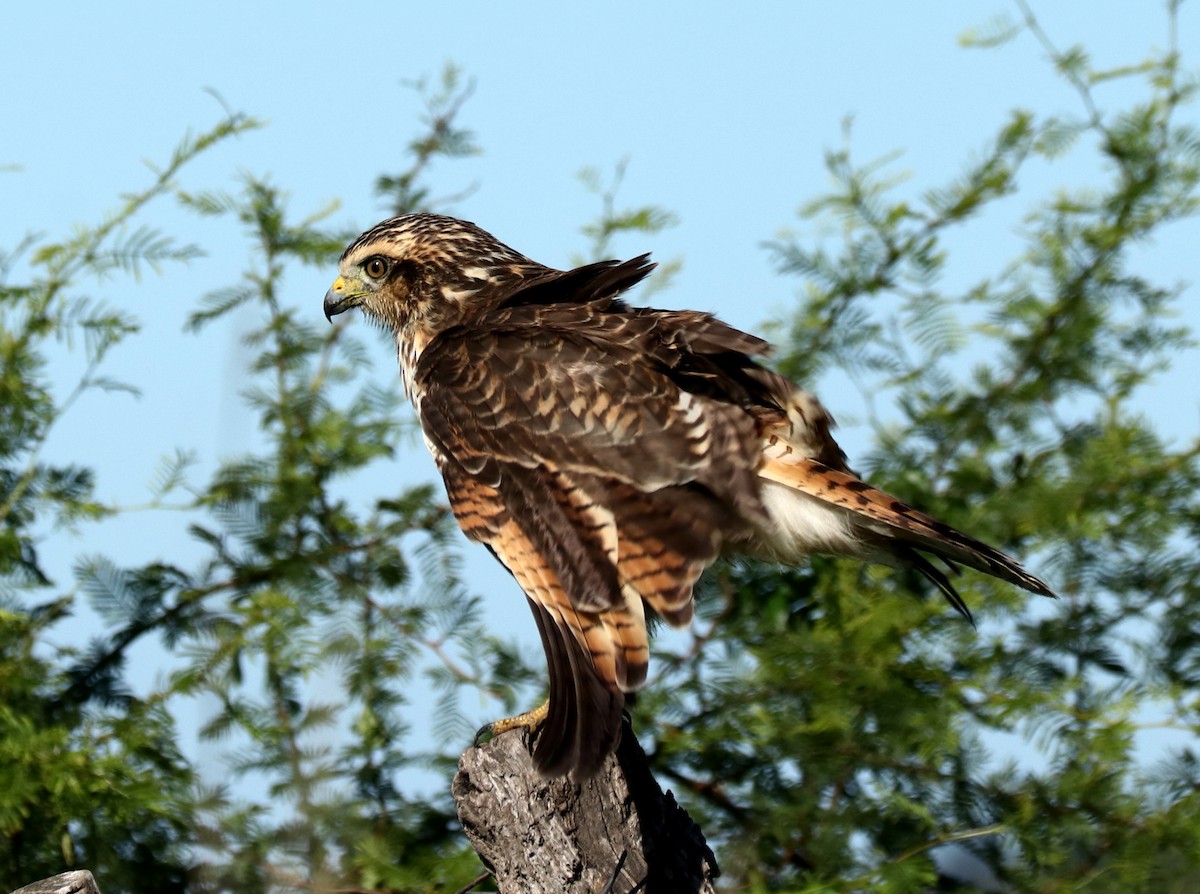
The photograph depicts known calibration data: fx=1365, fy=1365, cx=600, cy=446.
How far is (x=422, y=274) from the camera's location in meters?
4.66

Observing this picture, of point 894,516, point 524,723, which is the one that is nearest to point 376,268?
point 524,723

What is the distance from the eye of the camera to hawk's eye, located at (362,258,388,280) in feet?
15.6

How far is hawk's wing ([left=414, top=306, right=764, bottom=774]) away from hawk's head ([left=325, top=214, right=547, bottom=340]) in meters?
0.66

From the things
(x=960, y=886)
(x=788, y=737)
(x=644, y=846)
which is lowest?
(x=644, y=846)

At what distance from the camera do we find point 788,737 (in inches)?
197

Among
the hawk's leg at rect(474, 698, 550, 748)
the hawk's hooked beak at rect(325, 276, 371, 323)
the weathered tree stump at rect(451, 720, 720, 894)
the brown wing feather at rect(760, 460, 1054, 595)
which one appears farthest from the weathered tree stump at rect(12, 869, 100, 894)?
the hawk's hooked beak at rect(325, 276, 371, 323)

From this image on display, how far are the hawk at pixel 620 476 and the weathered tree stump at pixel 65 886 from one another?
35.9 inches

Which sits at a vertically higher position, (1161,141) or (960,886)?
(1161,141)

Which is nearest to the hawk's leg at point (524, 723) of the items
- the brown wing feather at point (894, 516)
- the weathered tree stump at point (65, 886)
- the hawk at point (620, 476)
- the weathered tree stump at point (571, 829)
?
the hawk at point (620, 476)

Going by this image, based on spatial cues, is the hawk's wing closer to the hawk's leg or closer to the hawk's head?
the hawk's leg

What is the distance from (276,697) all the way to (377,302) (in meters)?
1.60

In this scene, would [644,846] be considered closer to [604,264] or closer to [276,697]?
[604,264]

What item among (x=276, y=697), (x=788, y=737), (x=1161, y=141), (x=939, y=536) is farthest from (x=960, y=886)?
(x=1161, y=141)

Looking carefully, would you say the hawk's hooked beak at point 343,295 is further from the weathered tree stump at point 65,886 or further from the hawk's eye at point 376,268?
the weathered tree stump at point 65,886
